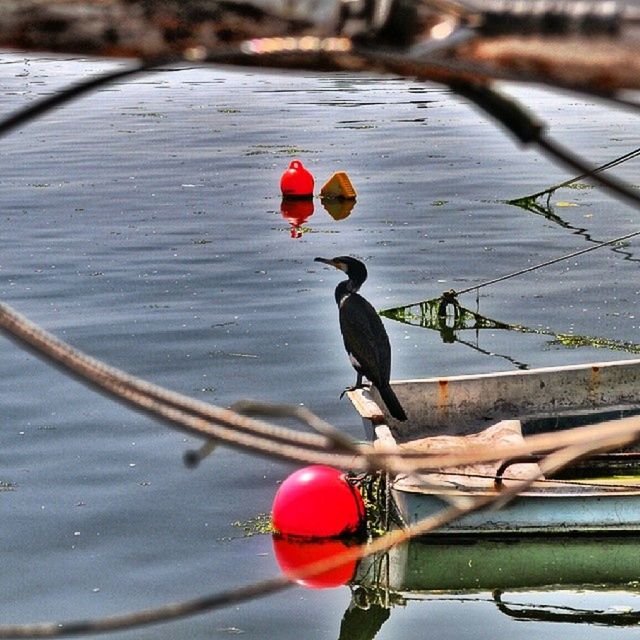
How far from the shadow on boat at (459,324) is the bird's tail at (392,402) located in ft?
15.2

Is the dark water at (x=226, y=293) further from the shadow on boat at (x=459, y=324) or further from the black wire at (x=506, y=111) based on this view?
the black wire at (x=506, y=111)

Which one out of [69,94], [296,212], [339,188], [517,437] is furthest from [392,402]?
[339,188]

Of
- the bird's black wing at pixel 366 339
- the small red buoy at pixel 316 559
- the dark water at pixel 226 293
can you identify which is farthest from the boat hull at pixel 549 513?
the bird's black wing at pixel 366 339

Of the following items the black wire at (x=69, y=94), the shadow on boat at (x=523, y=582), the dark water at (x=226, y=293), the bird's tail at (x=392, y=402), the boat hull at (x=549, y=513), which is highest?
the black wire at (x=69, y=94)

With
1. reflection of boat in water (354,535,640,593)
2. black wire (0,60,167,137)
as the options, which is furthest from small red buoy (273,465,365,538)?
black wire (0,60,167,137)

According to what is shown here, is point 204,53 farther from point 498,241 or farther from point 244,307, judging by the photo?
point 498,241

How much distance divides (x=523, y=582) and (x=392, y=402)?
1.66 m

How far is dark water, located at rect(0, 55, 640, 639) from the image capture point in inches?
352

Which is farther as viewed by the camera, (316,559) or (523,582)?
(316,559)

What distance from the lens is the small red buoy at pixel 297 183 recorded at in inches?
839

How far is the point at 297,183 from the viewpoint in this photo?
69.7ft

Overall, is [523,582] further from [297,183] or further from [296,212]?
[297,183]

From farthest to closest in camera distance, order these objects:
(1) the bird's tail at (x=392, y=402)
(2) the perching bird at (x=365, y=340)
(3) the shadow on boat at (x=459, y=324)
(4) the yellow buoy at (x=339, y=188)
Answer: (4) the yellow buoy at (x=339, y=188) → (3) the shadow on boat at (x=459, y=324) → (2) the perching bird at (x=365, y=340) → (1) the bird's tail at (x=392, y=402)

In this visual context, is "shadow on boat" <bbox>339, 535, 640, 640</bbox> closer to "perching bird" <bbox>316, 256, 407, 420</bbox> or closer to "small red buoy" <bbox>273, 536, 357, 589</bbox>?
"small red buoy" <bbox>273, 536, 357, 589</bbox>
